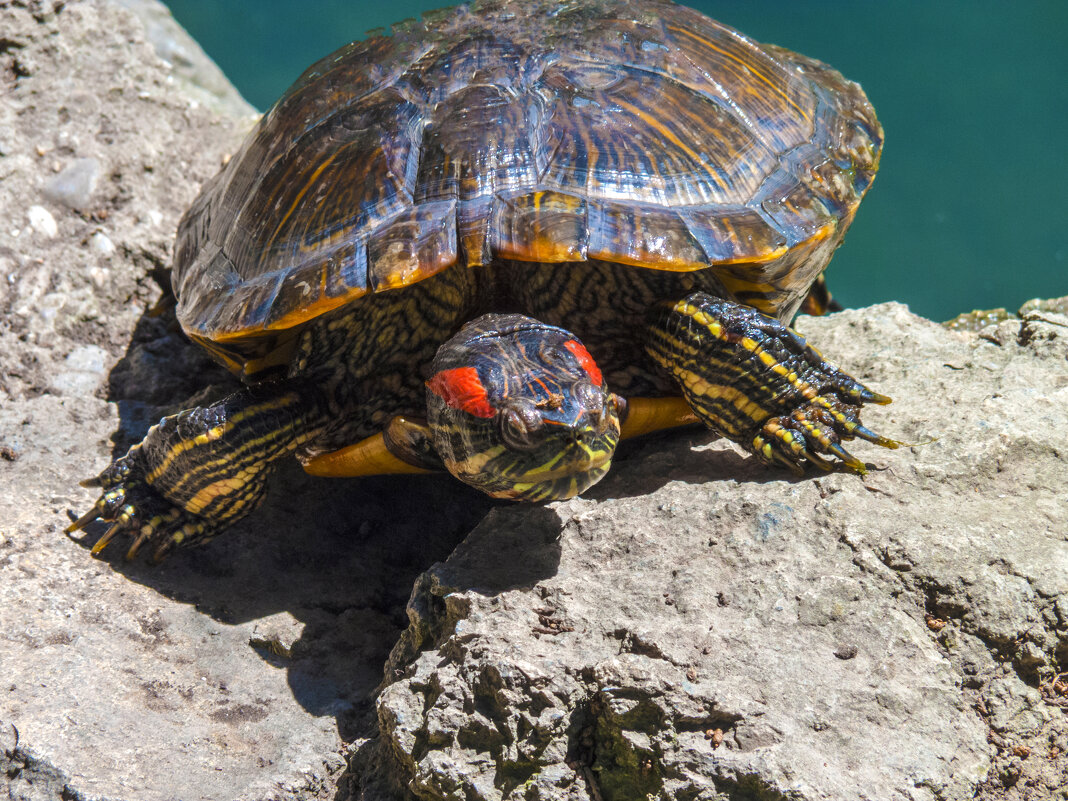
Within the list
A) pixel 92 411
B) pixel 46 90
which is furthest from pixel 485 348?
pixel 46 90

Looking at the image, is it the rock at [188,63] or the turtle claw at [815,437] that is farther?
the rock at [188,63]

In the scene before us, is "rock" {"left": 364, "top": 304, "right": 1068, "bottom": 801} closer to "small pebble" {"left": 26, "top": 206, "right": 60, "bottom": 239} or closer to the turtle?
the turtle

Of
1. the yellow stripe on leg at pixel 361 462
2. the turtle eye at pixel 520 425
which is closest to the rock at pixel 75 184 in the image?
the yellow stripe on leg at pixel 361 462

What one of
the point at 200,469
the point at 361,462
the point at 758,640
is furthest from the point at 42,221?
the point at 758,640

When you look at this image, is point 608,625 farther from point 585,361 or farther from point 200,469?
point 200,469

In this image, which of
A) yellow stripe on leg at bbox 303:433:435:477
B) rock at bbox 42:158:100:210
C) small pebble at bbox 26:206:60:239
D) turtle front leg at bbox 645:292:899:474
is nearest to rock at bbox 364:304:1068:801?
turtle front leg at bbox 645:292:899:474

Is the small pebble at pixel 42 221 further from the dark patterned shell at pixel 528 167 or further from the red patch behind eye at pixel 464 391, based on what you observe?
the red patch behind eye at pixel 464 391
